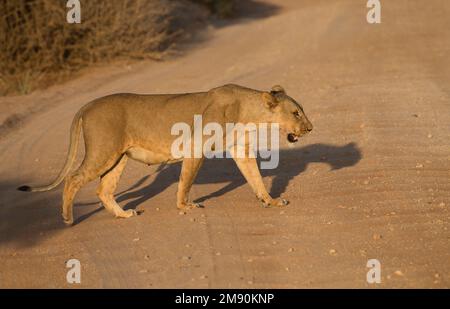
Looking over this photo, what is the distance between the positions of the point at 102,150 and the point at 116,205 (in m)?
0.65

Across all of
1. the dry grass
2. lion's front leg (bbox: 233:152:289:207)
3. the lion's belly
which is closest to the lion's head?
lion's front leg (bbox: 233:152:289:207)

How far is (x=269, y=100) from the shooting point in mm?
8461

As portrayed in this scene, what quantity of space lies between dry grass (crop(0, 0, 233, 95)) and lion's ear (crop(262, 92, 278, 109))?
8.61 meters

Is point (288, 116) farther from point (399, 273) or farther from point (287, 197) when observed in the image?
point (399, 273)

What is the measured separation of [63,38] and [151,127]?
10.2 metres

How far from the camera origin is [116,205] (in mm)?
8555

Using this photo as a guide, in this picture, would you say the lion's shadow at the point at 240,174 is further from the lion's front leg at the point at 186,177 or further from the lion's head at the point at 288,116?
the lion's head at the point at 288,116

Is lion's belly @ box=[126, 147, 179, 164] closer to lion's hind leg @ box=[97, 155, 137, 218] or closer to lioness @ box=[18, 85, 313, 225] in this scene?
lioness @ box=[18, 85, 313, 225]

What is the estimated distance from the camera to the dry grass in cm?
1741

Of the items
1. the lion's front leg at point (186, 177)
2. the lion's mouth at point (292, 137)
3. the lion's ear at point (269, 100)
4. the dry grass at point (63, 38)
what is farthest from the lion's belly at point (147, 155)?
the dry grass at point (63, 38)

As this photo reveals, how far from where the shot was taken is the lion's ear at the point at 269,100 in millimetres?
8422
